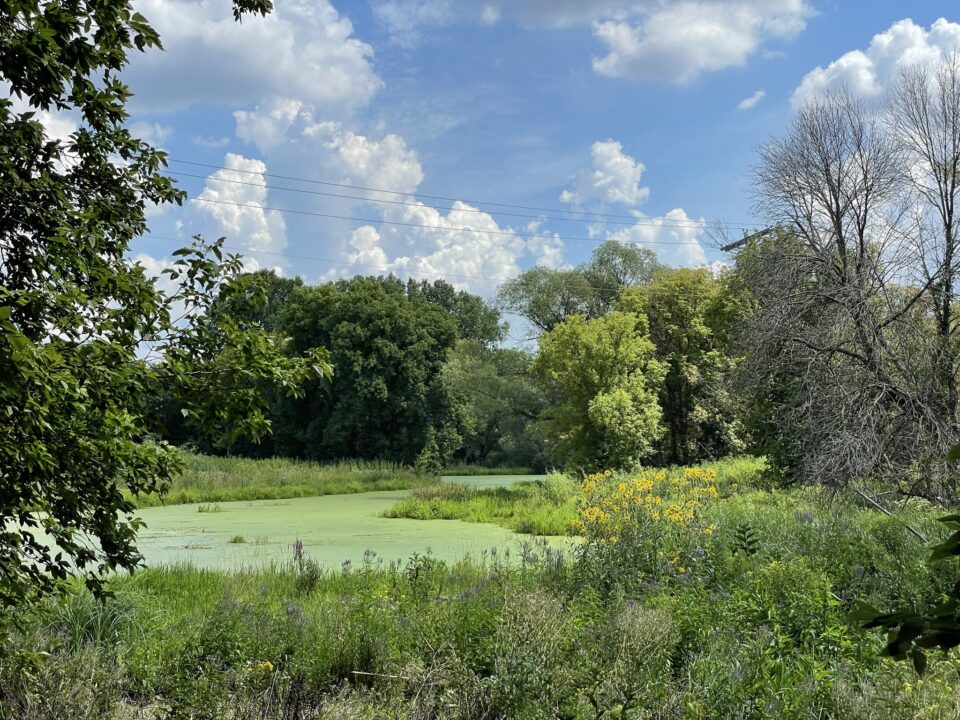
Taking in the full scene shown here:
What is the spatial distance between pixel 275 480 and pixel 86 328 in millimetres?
23848

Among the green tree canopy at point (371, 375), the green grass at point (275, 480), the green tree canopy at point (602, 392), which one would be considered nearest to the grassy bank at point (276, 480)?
the green grass at point (275, 480)

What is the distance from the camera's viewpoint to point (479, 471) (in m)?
40.0

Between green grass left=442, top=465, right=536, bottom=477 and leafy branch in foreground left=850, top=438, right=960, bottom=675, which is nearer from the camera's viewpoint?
leafy branch in foreground left=850, top=438, right=960, bottom=675

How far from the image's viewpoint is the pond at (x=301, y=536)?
11750 mm

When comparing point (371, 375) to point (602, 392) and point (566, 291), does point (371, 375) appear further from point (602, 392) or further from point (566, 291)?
point (602, 392)

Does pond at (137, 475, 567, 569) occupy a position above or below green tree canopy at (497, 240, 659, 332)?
below

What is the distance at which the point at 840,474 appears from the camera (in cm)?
1062

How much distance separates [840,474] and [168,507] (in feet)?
56.4

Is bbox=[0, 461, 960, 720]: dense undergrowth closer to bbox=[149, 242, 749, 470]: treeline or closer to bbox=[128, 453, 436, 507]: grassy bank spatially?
bbox=[149, 242, 749, 470]: treeline

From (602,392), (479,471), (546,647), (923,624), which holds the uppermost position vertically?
(602,392)

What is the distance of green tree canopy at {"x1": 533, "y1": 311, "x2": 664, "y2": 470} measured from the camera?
73.5 ft

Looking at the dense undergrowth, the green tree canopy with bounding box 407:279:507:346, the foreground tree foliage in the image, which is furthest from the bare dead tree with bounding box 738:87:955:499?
the green tree canopy with bounding box 407:279:507:346

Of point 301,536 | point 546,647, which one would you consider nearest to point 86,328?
point 546,647

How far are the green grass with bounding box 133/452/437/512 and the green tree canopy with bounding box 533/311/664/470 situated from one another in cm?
641
